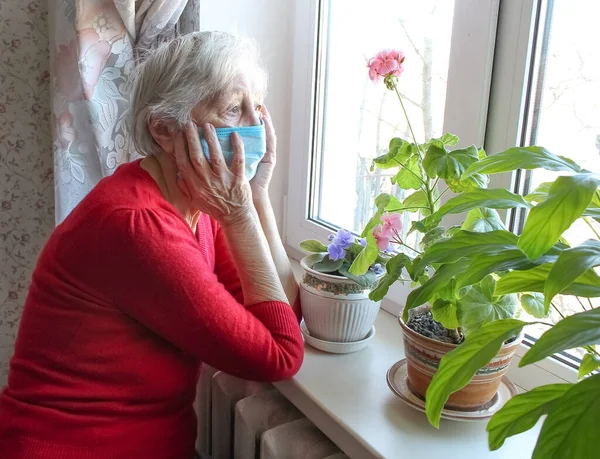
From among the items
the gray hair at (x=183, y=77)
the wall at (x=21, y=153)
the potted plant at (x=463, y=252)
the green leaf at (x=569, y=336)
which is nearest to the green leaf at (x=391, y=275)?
the potted plant at (x=463, y=252)

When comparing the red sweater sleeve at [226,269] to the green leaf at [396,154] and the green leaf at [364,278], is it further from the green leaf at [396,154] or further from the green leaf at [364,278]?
the green leaf at [396,154]

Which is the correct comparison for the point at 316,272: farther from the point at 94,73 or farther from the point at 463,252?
the point at 94,73

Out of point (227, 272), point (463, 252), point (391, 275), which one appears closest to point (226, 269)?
point (227, 272)

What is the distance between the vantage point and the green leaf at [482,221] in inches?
28.4

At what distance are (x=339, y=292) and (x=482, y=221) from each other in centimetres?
37

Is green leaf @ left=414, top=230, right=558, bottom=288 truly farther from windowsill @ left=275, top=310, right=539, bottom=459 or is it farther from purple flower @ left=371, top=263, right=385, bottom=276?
purple flower @ left=371, top=263, right=385, bottom=276

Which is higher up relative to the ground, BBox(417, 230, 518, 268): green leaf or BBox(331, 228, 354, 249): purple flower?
BBox(417, 230, 518, 268): green leaf

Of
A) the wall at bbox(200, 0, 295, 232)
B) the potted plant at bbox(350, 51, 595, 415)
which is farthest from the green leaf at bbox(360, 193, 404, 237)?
the wall at bbox(200, 0, 295, 232)

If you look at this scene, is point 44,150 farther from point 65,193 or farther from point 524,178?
point 524,178

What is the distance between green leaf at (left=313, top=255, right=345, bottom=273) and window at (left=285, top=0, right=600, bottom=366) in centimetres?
23

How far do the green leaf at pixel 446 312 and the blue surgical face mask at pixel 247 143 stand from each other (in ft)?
1.57

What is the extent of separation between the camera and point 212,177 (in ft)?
3.35

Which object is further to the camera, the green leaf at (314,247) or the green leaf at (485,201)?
the green leaf at (314,247)

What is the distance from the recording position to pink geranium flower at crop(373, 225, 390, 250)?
897mm
